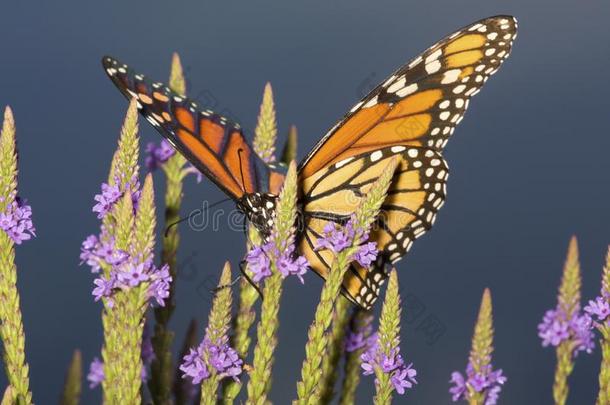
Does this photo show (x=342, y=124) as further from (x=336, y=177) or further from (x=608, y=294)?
(x=608, y=294)

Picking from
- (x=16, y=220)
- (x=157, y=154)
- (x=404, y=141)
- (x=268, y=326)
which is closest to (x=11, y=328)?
(x=16, y=220)

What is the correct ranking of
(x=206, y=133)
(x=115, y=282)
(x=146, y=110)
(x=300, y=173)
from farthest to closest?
(x=300, y=173) < (x=206, y=133) < (x=146, y=110) < (x=115, y=282)

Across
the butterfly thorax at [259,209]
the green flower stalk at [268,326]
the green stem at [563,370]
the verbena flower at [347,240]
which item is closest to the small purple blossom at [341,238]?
the verbena flower at [347,240]

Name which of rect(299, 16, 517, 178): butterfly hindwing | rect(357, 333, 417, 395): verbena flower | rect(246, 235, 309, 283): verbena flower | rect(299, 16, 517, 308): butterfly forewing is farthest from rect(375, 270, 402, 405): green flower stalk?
rect(299, 16, 517, 178): butterfly hindwing

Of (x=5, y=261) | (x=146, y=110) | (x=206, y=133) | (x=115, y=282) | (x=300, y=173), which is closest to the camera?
(x=115, y=282)

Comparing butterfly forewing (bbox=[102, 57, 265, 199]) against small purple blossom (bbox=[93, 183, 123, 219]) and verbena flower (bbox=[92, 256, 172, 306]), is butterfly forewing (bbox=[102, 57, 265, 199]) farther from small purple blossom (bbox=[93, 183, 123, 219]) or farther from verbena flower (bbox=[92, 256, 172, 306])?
verbena flower (bbox=[92, 256, 172, 306])

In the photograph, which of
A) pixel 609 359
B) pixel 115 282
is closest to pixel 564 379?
pixel 609 359
